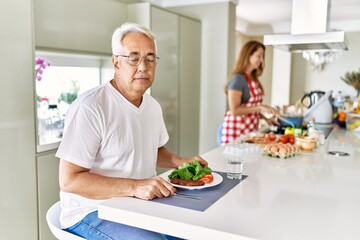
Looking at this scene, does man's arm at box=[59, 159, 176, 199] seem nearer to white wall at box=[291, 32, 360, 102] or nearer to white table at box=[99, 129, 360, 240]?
white table at box=[99, 129, 360, 240]

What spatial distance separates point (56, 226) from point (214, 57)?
118 inches

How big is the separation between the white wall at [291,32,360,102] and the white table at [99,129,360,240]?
594cm

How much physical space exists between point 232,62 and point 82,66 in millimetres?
1894

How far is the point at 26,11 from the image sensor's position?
1.99 meters

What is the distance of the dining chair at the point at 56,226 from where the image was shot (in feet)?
4.39

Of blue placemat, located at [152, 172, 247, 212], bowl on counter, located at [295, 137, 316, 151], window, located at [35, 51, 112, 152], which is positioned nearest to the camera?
blue placemat, located at [152, 172, 247, 212]

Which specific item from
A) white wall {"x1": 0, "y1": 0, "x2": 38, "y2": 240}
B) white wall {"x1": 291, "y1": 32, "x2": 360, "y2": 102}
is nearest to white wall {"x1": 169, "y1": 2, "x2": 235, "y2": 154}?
→ white wall {"x1": 0, "y1": 0, "x2": 38, "y2": 240}

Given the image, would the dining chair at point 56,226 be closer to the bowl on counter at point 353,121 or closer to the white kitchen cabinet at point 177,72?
the white kitchen cabinet at point 177,72

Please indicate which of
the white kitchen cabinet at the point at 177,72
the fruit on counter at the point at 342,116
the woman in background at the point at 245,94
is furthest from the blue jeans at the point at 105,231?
the fruit on counter at the point at 342,116

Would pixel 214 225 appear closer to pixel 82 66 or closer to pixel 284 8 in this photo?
pixel 82 66

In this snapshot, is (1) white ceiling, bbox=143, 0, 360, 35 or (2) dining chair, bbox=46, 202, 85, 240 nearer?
(2) dining chair, bbox=46, 202, 85, 240

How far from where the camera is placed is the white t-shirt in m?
1.34

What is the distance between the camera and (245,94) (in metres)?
2.99

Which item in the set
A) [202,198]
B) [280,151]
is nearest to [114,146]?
[202,198]
